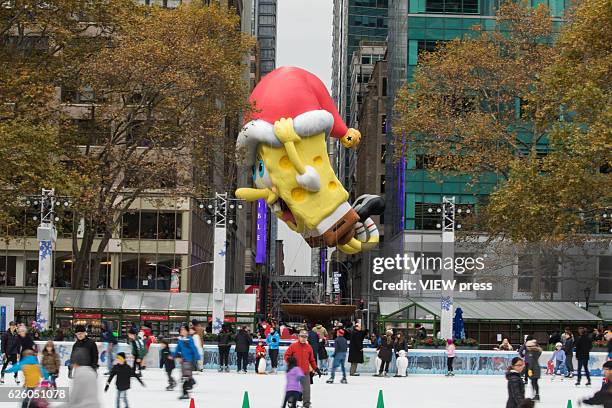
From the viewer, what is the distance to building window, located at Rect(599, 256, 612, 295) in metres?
55.2

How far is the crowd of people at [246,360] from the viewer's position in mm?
14586

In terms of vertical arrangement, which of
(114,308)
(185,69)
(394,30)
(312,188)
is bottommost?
(114,308)

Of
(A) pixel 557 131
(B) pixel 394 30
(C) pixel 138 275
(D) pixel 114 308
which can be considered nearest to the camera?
(A) pixel 557 131

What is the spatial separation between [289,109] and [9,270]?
24.4 metres

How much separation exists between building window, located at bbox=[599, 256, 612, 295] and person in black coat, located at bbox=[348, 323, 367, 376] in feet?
85.0

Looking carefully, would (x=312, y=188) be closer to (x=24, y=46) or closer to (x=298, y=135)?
(x=298, y=135)

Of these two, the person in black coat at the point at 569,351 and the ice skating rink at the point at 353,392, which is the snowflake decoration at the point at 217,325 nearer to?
the ice skating rink at the point at 353,392

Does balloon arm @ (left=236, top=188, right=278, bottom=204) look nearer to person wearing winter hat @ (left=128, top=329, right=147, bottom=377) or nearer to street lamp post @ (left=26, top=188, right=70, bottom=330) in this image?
street lamp post @ (left=26, top=188, right=70, bottom=330)

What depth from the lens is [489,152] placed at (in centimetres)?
5147

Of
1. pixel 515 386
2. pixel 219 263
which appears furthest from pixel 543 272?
pixel 515 386

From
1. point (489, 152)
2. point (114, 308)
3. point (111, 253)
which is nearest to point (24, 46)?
point (114, 308)

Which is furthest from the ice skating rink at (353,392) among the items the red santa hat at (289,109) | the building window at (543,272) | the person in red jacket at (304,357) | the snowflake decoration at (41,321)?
the building window at (543,272)

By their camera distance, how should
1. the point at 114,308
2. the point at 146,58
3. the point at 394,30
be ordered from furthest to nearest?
the point at 394,30 < the point at 114,308 < the point at 146,58

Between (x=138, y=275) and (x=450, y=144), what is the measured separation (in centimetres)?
2147
